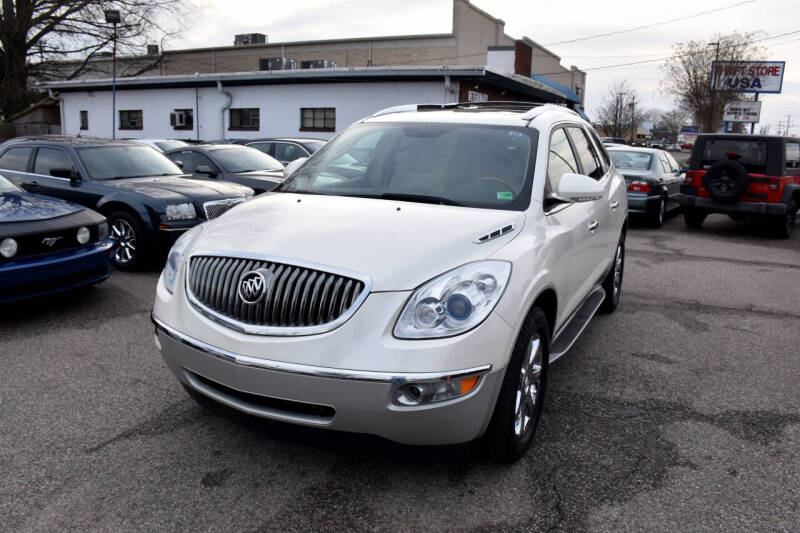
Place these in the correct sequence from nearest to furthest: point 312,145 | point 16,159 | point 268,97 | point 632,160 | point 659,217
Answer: point 16,159, point 659,217, point 632,160, point 312,145, point 268,97

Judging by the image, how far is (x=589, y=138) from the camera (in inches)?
207

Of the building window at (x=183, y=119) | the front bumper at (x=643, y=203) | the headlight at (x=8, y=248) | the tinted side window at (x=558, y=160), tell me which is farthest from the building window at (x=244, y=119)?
the tinted side window at (x=558, y=160)

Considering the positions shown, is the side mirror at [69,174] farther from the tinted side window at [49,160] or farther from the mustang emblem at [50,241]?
the mustang emblem at [50,241]

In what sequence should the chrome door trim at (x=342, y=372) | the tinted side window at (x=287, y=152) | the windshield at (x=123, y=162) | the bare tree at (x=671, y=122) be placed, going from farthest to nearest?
the bare tree at (x=671, y=122) < the tinted side window at (x=287, y=152) < the windshield at (x=123, y=162) < the chrome door trim at (x=342, y=372)

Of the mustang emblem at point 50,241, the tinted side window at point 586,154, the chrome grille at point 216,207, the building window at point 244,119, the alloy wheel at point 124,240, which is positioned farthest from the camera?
the building window at point 244,119

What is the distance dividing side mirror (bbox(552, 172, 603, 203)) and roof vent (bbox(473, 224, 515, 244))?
1.75 ft

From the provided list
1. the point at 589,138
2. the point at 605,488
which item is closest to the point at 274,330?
the point at 605,488

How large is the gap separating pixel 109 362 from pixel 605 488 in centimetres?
339

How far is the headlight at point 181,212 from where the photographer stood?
7.22m

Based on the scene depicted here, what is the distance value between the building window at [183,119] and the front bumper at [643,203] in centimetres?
1908

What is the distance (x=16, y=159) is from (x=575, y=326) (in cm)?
764

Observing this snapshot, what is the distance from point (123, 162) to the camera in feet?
26.9

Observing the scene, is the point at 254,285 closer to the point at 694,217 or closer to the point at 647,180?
the point at 647,180

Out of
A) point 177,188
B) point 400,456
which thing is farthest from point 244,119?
point 400,456
